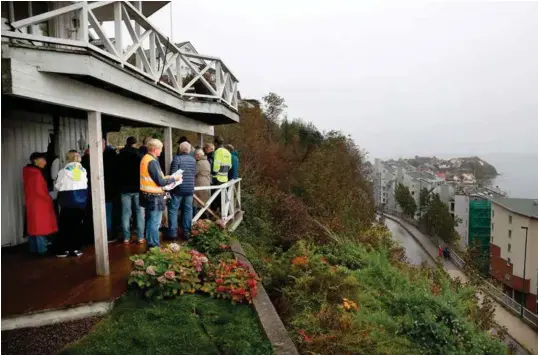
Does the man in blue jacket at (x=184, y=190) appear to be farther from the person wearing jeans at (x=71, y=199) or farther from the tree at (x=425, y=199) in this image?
the tree at (x=425, y=199)

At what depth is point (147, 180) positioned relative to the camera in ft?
18.7

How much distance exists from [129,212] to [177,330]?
128 inches

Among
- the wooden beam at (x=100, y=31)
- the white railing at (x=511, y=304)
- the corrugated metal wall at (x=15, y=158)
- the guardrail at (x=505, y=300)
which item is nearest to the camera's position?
the wooden beam at (x=100, y=31)

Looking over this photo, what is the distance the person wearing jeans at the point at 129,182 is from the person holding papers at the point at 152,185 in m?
0.65

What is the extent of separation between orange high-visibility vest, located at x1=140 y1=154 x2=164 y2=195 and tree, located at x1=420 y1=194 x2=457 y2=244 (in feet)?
149

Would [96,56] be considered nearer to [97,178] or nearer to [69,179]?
[97,178]

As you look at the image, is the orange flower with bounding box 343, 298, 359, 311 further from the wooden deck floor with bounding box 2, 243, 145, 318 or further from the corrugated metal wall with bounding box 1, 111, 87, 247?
the corrugated metal wall with bounding box 1, 111, 87, 247

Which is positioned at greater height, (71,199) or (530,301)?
(71,199)

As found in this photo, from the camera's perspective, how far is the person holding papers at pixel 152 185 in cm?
564

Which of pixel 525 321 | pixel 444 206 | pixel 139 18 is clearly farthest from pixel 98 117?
pixel 444 206

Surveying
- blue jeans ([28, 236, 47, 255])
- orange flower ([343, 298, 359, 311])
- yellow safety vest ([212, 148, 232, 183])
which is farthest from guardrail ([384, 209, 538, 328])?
blue jeans ([28, 236, 47, 255])

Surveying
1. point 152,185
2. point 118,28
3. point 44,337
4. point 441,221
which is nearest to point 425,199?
point 441,221

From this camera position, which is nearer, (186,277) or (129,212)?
(186,277)

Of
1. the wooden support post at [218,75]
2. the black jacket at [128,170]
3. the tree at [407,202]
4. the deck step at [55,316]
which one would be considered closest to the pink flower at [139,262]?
the deck step at [55,316]
